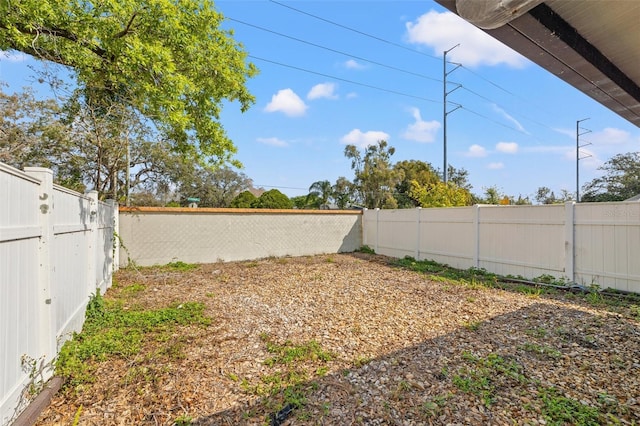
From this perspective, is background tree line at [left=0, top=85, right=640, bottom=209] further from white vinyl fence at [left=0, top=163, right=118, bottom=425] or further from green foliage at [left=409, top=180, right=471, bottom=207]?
white vinyl fence at [left=0, top=163, right=118, bottom=425]

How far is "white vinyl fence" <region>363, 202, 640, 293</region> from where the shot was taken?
16.4ft

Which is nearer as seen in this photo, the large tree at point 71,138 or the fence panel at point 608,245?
the fence panel at point 608,245

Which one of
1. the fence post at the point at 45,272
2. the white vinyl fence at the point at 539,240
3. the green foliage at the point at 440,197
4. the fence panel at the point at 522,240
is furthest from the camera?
the green foliage at the point at 440,197

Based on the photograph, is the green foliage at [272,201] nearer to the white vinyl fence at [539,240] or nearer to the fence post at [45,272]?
the white vinyl fence at [539,240]

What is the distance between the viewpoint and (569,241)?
5602 millimetres

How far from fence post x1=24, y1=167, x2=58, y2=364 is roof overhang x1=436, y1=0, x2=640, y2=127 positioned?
2865mm

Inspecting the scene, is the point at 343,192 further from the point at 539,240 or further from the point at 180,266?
the point at 539,240

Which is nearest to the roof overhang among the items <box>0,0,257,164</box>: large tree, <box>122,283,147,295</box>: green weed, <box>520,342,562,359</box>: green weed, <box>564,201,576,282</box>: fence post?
<box>520,342,562,359</box>: green weed

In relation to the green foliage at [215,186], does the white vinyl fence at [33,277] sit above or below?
below

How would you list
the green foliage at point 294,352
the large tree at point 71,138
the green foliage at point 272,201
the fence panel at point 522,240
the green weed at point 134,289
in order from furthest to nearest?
the green foliage at point 272,201 → the large tree at point 71,138 → the fence panel at point 522,240 → the green weed at point 134,289 → the green foliage at point 294,352

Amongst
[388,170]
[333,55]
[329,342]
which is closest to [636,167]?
Result: [388,170]

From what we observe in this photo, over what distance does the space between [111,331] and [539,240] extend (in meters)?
7.10

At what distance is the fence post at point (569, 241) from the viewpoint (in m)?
5.57

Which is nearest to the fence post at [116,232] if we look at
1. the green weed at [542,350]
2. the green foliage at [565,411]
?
the green weed at [542,350]
